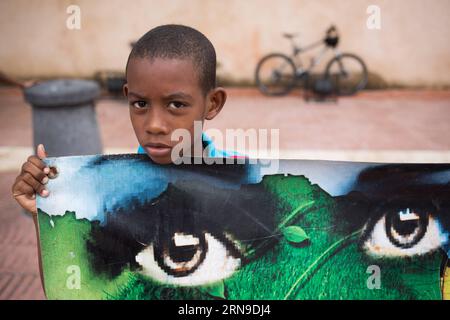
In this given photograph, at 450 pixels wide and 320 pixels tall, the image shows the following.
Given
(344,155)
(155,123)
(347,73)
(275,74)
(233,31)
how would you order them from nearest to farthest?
(155,123), (344,155), (347,73), (275,74), (233,31)

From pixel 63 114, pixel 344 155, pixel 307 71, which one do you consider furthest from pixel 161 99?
pixel 307 71

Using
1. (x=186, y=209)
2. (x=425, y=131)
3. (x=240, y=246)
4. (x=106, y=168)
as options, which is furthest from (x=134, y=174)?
(x=425, y=131)

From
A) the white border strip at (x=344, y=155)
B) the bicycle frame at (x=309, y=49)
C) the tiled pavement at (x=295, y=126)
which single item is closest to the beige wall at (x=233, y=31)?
the bicycle frame at (x=309, y=49)

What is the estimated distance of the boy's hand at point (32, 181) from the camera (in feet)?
4.82

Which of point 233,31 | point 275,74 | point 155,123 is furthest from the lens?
point 233,31

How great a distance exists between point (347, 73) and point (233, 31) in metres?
2.41

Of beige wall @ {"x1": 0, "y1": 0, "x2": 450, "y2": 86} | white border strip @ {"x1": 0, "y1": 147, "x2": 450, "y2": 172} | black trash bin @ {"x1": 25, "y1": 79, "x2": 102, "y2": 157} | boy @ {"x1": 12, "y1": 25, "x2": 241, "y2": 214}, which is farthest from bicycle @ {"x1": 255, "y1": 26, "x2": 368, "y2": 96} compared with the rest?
boy @ {"x1": 12, "y1": 25, "x2": 241, "y2": 214}

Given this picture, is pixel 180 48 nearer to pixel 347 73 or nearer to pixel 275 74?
pixel 275 74

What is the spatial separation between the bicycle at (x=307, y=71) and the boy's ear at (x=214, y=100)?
25.8ft

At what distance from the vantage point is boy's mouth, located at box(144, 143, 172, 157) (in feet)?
4.63

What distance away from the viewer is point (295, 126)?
23.8 ft

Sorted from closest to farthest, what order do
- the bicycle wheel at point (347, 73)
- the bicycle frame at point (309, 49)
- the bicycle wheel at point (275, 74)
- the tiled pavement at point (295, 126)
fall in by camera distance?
the tiled pavement at point (295, 126) < the bicycle wheel at point (347, 73) < the bicycle frame at point (309, 49) < the bicycle wheel at point (275, 74)

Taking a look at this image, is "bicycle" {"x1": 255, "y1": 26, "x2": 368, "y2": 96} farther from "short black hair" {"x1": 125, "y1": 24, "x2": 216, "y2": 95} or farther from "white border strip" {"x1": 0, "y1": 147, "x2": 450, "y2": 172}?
"short black hair" {"x1": 125, "y1": 24, "x2": 216, "y2": 95}

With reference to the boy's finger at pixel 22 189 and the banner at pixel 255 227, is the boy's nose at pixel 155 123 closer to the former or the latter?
the banner at pixel 255 227
